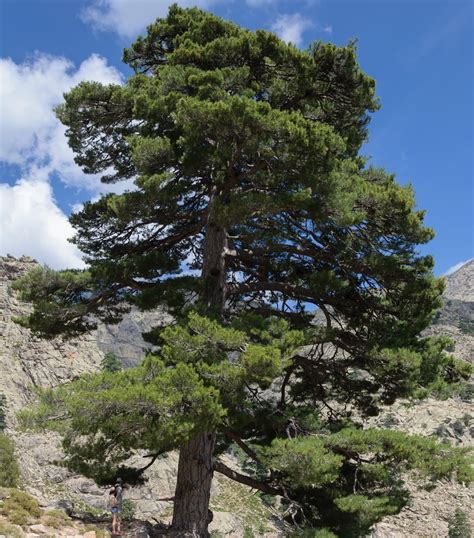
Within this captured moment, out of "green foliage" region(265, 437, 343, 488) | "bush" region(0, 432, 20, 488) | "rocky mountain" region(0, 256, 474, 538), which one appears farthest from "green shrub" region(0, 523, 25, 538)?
"bush" region(0, 432, 20, 488)

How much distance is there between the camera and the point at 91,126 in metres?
11.2

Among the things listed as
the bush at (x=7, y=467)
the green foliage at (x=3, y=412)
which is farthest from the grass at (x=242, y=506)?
the green foliage at (x=3, y=412)

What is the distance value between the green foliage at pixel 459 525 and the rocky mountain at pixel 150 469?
62.9 inches

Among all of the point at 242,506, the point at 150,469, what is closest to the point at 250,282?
the point at 150,469

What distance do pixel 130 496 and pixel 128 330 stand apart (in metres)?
96.2

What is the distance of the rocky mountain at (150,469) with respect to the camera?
42.7 m

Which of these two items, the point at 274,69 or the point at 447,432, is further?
the point at 447,432

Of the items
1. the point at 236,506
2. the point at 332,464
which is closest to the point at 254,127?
the point at 332,464

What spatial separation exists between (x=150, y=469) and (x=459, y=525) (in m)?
30.8

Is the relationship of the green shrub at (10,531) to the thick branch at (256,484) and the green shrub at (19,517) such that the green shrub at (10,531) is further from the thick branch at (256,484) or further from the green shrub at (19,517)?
the thick branch at (256,484)

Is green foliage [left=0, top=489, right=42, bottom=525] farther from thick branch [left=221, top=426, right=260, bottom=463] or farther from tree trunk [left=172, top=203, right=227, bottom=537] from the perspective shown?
thick branch [left=221, top=426, right=260, bottom=463]

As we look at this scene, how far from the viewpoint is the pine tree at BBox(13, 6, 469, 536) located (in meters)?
7.34

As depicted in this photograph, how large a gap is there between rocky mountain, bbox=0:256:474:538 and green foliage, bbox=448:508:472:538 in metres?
1.60

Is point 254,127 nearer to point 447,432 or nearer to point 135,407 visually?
point 135,407
